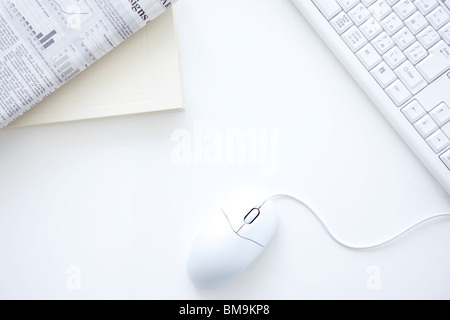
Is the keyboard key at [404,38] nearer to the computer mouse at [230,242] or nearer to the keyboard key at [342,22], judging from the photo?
the keyboard key at [342,22]

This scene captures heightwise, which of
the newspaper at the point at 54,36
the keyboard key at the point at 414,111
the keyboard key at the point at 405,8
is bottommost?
the keyboard key at the point at 414,111

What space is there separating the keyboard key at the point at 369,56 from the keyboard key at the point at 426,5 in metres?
0.07

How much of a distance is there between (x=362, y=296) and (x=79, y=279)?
1.18 ft

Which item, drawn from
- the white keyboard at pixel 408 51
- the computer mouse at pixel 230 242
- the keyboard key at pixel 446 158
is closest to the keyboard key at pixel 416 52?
the white keyboard at pixel 408 51

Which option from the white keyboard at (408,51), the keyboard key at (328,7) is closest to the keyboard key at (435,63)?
the white keyboard at (408,51)

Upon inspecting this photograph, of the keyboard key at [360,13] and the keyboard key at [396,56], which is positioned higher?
the keyboard key at [360,13]

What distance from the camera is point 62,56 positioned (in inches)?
Answer: 19.0

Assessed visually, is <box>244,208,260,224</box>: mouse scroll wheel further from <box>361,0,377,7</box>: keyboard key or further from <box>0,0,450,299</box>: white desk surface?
<box>361,0,377,7</box>: keyboard key

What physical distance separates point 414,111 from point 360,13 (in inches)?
4.9

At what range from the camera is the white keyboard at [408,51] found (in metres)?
0.48

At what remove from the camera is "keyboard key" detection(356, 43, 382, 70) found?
488mm

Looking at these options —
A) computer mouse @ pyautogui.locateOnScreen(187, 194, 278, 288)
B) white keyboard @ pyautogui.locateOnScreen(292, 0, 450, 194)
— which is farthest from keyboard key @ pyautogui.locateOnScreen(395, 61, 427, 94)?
computer mouse @ pyautogui.locateOnScreen(187, 194, 278, 288)

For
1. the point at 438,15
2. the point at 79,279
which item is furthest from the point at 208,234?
the point at 438,15
